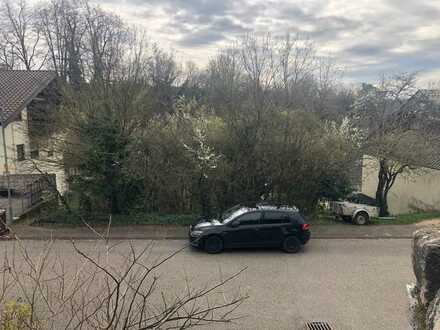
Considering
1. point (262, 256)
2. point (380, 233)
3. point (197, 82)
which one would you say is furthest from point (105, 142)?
point (197, 82)

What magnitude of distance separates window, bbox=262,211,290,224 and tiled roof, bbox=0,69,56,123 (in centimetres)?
1517

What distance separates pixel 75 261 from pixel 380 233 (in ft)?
35.0

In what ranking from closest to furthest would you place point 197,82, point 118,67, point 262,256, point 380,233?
point 262,256
point 380,233
point 118,67
point 197,82

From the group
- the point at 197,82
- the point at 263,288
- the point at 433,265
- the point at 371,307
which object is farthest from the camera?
the point at 197,82

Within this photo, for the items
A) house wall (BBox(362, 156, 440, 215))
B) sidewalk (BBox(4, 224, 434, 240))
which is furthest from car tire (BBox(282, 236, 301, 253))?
house wall (BBox(362, 156, 440, 215))

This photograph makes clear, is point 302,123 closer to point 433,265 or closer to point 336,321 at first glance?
point 336,321

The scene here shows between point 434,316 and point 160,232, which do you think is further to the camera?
point 160,232

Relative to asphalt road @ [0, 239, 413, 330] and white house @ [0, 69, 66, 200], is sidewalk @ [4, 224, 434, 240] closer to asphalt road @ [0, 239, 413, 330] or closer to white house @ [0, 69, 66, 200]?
asphalt road @ [0, 239, 413, 330]

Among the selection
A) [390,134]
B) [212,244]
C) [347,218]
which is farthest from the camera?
[390,134]

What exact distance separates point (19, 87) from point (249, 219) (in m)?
18.4

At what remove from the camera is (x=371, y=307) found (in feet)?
23.3

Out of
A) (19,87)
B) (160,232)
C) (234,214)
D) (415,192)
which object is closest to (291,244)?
(234,214)

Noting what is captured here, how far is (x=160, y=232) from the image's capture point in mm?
12352

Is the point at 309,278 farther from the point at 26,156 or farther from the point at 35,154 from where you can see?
the point at 26,156
